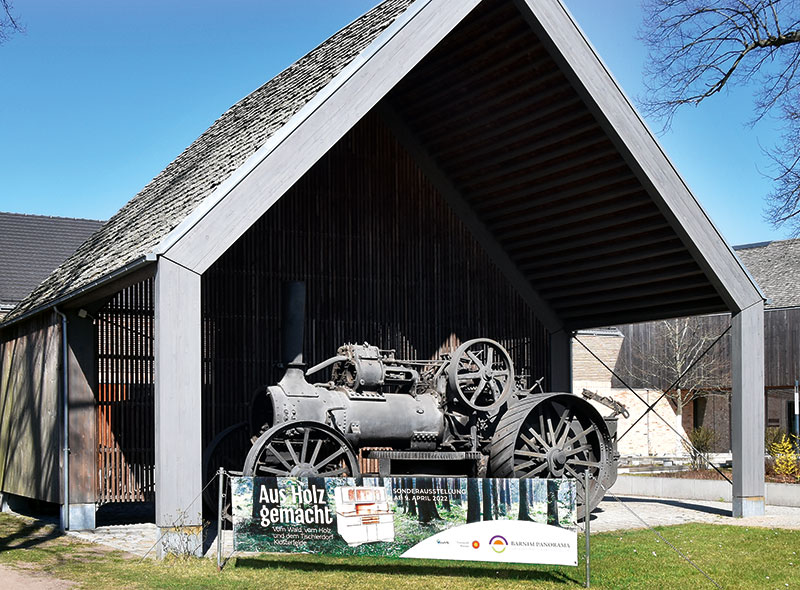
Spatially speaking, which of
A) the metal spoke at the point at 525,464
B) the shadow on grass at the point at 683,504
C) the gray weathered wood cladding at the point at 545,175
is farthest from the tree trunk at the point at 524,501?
the shadow on grass at the point at 683,504

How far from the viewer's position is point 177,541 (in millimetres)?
11336

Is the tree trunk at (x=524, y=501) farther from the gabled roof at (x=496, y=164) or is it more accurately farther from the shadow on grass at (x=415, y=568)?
the gabled roof at (x=496, y=164)

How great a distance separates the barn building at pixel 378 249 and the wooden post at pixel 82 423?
0.03m

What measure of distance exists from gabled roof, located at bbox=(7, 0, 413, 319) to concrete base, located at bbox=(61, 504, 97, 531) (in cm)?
313

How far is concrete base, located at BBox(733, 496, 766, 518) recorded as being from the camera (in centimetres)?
1631

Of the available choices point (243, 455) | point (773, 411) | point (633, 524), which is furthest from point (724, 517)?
point (773, 411)

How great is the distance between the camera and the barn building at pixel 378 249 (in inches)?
512

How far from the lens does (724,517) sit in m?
16.6

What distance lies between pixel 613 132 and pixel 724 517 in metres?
6.53

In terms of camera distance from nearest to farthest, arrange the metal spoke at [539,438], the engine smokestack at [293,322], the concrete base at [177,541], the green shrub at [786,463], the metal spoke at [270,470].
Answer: the concrete base at [177,541] → the metal spoke at [270,470] → the engine smokestack at [293,322] → the metal spoke at [539,438] → the green shrub at [786,463]

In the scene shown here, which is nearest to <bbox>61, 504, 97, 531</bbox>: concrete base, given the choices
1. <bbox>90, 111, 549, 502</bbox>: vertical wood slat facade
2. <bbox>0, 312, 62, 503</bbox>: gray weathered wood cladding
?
<bbox>0, 312, 62, 503</bbox>: gray weathered wood cladding

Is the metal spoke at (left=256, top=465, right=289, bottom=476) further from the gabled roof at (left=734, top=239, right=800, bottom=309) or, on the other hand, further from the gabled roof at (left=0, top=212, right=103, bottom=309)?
the gabled roof at (left=734, top=239, right=800, bottom=309)

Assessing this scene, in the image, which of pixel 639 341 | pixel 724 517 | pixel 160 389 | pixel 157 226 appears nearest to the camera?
pixel 160 389

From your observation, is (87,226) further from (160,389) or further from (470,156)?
(160,389)
